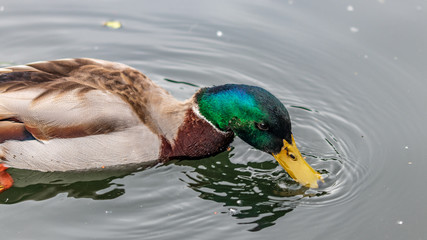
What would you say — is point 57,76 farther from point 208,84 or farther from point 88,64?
point 208,84

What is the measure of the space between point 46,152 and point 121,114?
0.89 metres

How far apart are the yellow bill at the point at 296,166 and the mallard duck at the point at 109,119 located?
1 centimetres

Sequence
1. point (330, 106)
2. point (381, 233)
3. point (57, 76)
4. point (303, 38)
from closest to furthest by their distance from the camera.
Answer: point (381, 233) < point (57, 76) < point (330, 106) < point (303, 38)

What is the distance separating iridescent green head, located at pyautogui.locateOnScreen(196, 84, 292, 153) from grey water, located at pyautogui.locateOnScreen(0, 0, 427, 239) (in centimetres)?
48

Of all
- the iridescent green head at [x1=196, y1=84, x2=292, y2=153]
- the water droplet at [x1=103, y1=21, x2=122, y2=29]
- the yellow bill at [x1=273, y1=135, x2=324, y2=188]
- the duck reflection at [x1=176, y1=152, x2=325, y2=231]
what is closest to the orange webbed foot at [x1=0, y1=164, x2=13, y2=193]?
the duck reflection at [x1=176, y1=152, x2=325, y2=231]

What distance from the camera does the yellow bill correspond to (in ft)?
22.2

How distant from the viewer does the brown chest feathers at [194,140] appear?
711cm

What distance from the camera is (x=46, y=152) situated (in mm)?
6762

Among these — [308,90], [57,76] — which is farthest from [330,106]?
[57,76]

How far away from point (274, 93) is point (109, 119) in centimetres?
278

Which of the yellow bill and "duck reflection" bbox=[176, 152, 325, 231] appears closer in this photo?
"duck reflection" bbox=[176, 152, 325, 231]

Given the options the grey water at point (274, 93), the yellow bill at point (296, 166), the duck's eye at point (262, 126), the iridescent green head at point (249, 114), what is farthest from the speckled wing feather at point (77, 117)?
the yellow bill at point (296, 166)

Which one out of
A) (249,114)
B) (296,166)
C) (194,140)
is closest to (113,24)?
(194,140)

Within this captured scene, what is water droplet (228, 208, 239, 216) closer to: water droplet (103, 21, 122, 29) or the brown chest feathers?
the brown chest feathers
